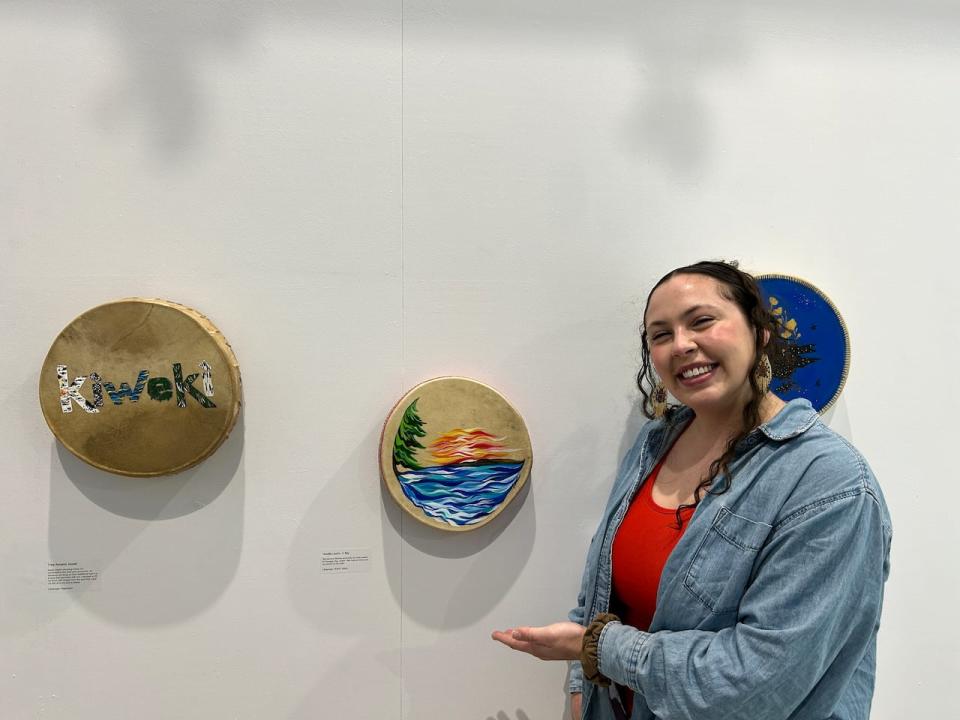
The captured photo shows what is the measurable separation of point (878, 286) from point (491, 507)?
42.3 inches

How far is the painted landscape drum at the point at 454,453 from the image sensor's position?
150 centimetres

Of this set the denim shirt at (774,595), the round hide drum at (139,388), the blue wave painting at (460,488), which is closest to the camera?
the denim shirt at (774,595)

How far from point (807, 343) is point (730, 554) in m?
0.70

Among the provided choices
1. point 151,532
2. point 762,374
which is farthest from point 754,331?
point 151,532

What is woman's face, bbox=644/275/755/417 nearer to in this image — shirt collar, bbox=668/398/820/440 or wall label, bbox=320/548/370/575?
shirt collar, bbox=668/398/820/440

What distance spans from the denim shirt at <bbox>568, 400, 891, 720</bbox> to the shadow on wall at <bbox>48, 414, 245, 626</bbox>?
85 centimetres

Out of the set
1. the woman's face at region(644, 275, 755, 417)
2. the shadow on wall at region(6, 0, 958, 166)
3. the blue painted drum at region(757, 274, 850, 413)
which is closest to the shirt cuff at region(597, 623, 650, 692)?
the woman's face at region(644, 275, 755, 417)

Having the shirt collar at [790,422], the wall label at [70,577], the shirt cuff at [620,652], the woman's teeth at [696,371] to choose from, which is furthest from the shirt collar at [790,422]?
the wall label at [70,577]

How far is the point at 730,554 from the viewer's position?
1.11m

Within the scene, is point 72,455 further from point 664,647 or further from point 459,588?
point 664,647

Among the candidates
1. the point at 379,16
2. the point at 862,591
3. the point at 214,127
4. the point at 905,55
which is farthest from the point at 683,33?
the point at 862,591

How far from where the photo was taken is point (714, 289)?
1237 mm

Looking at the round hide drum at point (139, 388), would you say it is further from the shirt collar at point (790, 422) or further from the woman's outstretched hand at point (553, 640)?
the shirt collar at point (790, 422)

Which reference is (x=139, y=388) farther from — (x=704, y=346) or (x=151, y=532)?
(x=704, y=346)
